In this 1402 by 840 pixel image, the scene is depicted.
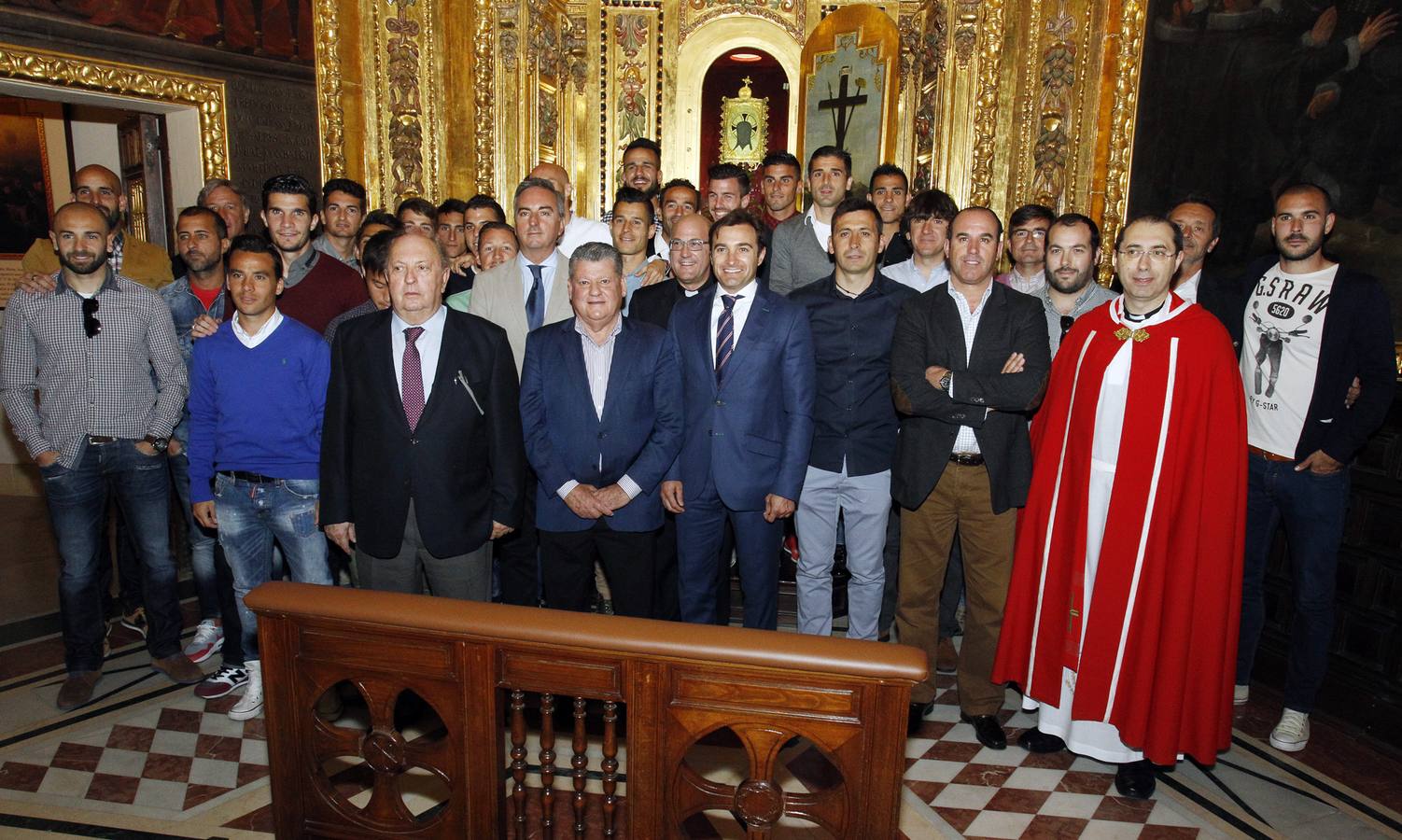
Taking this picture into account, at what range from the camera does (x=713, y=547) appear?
11.2 feet

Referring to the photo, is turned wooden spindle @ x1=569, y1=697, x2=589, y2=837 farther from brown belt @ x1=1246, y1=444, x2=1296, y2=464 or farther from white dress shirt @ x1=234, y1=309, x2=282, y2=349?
brown belt @ x1=1246, y1=444, x2=1296, y2=464

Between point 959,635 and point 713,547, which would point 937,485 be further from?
point 959,635

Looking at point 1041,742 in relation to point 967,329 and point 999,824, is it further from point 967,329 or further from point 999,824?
point 967,329

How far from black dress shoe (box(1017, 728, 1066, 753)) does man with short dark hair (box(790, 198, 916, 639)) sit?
0.75 metres

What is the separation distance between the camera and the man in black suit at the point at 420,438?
2.90 metres

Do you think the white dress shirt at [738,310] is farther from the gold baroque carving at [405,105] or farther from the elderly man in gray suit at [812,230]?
the gold baroque carving at [405,105]

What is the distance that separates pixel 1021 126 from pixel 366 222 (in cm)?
495

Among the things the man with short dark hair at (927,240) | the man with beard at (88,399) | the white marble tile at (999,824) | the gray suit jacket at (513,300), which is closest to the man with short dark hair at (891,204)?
A: the man with short dark hair at (927,240)

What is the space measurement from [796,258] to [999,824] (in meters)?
2.77

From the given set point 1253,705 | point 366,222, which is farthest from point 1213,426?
point 366,222

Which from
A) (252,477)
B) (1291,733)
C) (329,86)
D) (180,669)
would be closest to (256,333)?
(252,477)

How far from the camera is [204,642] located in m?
4.04

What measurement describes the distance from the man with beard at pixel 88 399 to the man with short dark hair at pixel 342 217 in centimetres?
106

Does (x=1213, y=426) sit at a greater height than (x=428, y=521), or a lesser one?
greater
